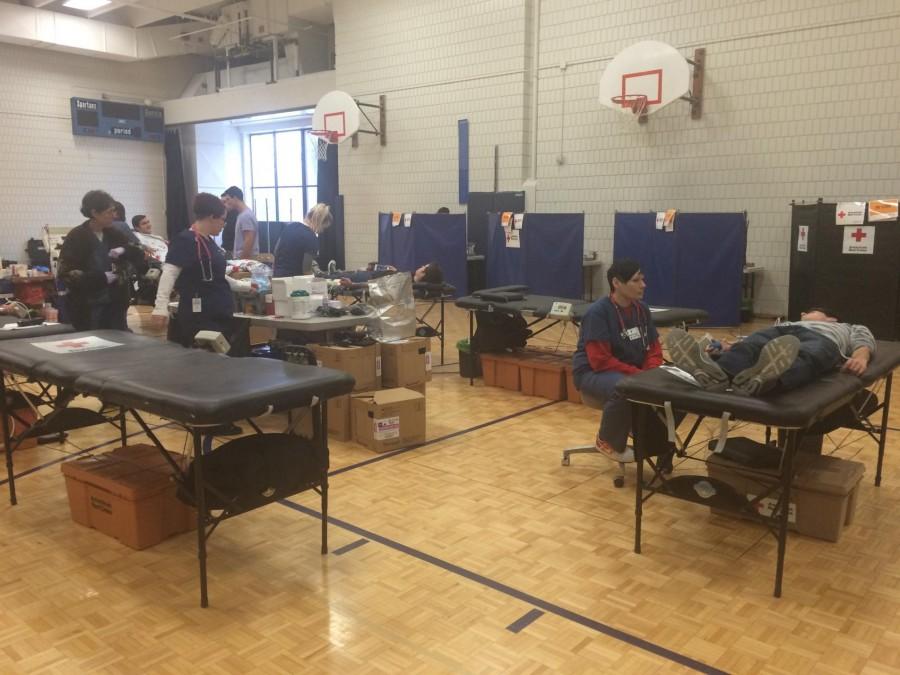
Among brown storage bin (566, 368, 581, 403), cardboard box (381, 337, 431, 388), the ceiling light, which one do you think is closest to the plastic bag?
cardboard box (381, 337, 431, 388)

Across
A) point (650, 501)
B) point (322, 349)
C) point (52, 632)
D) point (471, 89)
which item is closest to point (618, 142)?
point (471, 89)

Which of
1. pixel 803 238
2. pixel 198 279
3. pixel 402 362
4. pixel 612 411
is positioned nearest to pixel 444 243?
pixel 803 238

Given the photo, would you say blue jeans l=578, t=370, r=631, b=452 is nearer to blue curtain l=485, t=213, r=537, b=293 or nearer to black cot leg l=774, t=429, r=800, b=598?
black cot leg l=774, t=429, r=800, b=598

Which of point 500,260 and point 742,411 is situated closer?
point 742,411

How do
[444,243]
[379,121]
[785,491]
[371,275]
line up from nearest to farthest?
[785,491]
[371,275]
[444,243]
[379,121]

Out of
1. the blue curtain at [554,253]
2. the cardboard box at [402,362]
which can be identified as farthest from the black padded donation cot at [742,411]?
the blue curtain at [554,253]

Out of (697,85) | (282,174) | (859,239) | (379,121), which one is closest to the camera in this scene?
(859,239)

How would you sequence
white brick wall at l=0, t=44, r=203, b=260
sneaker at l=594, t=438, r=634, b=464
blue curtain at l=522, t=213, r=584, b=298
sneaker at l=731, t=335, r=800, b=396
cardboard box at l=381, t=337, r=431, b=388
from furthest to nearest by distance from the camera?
white brick wall at l=0, t=44, r=203, b=260 → blue curtain at l=522, t=213, r=584, b=298 → cardboard box at l=381, t=337, r=431, b=388 → sneaker at l=594, t=438, r=634, b=464 → sneaker at l=731, t=335, r=800, b=396

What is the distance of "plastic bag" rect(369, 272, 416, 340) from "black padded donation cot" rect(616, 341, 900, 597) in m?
2.36

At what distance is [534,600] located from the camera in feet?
8.33

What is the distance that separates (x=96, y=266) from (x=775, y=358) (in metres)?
3.96

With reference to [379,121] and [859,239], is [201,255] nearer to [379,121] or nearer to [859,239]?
[859,239]

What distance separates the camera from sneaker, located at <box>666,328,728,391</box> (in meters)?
2.65

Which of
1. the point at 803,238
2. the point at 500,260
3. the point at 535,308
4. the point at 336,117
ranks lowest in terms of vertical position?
the point at 535,308
